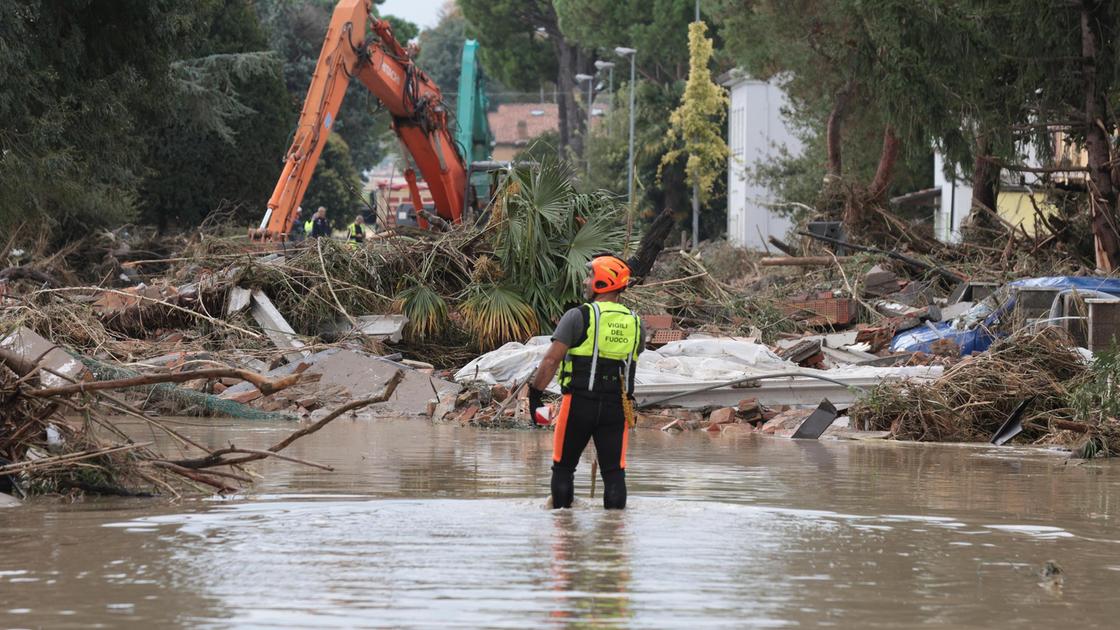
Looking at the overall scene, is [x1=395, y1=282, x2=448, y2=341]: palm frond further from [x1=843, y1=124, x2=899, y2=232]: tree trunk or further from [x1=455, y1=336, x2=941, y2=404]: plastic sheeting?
[x1=843, y1=124, x2=899, y2=232]: tree trunk

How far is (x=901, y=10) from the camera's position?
2306 cm

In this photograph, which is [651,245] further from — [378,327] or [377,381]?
[377,381]

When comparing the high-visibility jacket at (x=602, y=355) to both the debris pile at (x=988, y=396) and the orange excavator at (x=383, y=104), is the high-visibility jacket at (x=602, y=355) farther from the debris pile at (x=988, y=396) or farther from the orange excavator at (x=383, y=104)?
the orange excavator at (x=383, y=104)

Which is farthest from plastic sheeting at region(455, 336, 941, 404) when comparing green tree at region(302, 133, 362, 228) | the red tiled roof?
the red tiled roof

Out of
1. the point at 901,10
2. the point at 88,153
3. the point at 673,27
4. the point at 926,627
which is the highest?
the point at 673,27

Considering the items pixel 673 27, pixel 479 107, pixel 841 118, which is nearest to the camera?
pixel 479 107

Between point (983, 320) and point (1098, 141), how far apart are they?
15.7 ft

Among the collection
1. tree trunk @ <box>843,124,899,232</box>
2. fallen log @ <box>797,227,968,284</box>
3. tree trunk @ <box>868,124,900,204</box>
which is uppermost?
tree trunk @ <box>868,124,900,204</box>

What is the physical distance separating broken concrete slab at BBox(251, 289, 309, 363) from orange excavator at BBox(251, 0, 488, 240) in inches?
60.2

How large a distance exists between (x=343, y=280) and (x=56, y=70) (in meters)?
4.73

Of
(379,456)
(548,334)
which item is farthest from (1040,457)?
(548,334)

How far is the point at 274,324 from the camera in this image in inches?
830

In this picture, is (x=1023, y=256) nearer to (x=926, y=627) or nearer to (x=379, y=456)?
(x=379, y=456)

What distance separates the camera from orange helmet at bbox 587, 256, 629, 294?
948 cm
